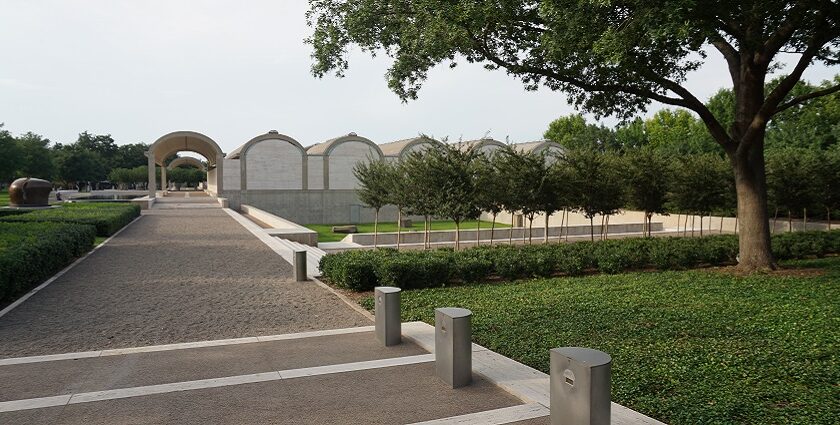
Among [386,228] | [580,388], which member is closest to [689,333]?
[580,388]

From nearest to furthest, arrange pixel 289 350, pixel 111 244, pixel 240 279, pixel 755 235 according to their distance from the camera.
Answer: pixel 289 350 → pixel 240 279 → pixel 755 235 → pixel 111 244

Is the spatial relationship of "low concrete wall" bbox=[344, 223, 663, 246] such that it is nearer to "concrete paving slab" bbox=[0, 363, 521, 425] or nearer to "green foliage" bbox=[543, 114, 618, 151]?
"concrete paving slab" bbox=[0, 363, 521, 425]

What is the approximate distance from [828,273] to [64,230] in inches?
691

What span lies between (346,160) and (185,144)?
14682 mm

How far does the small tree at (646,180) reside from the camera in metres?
22.6

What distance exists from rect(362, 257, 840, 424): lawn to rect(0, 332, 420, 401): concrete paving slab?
1600mm

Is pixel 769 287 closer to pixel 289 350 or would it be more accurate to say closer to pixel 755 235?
pixel 755 235

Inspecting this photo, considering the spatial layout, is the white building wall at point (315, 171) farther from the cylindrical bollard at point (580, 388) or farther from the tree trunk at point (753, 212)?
the cylindrical bollard at point (580, 388)

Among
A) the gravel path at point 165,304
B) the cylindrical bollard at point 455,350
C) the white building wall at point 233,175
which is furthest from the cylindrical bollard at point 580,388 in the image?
the white building wall at point 233,175

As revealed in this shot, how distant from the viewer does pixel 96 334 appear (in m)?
7.22

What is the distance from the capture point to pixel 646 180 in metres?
22.7

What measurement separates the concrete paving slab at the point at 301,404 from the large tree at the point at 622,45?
234 inches

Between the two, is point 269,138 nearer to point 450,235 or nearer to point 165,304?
point 450,235

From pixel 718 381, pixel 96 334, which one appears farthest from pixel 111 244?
pixel 718 381
